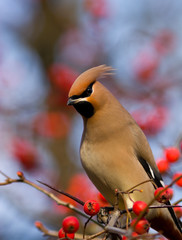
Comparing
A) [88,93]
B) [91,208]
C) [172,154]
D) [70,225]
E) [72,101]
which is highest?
[88,93]

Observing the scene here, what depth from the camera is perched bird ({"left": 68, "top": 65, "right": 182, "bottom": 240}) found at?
300cm

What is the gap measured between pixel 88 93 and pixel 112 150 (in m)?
0.48

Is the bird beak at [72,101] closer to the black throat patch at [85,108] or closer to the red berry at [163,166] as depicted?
the black throat patch at [85,108]

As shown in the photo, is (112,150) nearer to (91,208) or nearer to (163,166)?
(163,166)

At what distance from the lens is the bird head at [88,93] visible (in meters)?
3.02

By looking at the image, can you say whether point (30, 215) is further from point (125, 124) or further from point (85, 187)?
point (125, 124)

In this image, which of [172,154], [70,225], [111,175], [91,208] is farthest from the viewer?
[172,154]

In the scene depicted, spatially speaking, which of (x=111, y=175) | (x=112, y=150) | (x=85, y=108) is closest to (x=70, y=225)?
(x=111, y=175)

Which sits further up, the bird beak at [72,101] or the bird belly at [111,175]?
the bird beak at [72,101]

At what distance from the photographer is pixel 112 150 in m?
3.05

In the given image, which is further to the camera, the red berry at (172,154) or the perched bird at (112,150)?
the red berry at (172,154)

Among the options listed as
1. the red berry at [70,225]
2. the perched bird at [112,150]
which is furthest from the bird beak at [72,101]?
the red berry at [70,225]

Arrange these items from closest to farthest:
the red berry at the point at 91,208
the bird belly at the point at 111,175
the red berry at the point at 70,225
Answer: the red berry at the point at 70,225 < the red berry at the point at 91,208 < the bird belly at the point at 111,175

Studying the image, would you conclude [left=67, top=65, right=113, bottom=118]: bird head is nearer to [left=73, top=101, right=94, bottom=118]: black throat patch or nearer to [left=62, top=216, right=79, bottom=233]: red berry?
[left=73, top=101, right=94, bottom=118]: black throat patch
